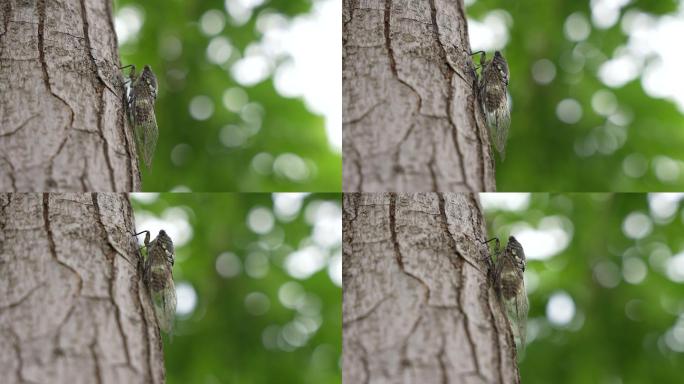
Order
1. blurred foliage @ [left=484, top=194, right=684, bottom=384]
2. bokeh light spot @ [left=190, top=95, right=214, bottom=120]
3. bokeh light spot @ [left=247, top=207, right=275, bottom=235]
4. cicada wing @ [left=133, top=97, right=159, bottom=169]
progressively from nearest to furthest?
1. cicada wing @ [left=133, top=97, right=159, bottom=169]
2. blurred foliage @ [left=484, top=194, right=684, bottom=384]
3. bokeh light spot @ [left=247, top=207, right=275, bottom=235]
4. bokeh light spot @ [left=190, top=95, right=214, bottom=120]

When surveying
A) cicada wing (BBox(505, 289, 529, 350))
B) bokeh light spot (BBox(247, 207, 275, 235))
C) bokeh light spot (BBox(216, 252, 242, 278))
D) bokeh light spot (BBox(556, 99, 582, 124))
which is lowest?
cicada wing (BBox(505, 289, 529, 350))

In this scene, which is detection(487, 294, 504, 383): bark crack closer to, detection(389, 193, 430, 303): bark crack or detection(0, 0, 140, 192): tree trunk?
detection(389, 193, 430, 303): bark crack

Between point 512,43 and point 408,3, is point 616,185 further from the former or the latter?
point 408,3

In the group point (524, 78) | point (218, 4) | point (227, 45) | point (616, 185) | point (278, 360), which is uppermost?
point (218, 4)

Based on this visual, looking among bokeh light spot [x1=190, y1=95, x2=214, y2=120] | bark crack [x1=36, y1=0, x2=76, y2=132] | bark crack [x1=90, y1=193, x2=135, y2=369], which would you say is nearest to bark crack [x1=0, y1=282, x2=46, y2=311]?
bark crack [x1=90, y1=193, x2=135, y2=369]

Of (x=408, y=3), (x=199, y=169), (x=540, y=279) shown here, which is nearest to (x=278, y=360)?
(x=199, y=169)

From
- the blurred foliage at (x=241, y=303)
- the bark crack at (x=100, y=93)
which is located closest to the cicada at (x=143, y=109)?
the bark crack at (x=100, y=93)
